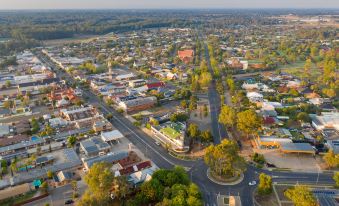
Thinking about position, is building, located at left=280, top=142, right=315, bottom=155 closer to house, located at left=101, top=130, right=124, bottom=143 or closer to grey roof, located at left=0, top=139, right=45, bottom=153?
house, located at left=101, top=130, right=124, bottom=143

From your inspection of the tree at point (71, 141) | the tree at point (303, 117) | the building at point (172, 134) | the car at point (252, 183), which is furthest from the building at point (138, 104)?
the car at point (252, 183)

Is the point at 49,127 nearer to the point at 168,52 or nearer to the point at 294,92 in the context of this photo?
the point at 294,92

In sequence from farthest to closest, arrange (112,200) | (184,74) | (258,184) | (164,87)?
(184,74), (164,87), (258,184), (112,200)

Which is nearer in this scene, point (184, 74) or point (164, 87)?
point (164, 87)

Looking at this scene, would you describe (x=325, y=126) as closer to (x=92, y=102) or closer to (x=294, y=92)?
(x=294, y=92)

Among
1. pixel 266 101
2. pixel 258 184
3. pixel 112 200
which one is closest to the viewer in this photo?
pixel 112 200

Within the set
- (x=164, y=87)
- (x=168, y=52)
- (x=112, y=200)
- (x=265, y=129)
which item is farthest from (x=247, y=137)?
(x=168, y=52)

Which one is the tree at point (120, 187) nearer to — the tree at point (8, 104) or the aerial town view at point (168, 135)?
the aerial town view at point (168, 135)
